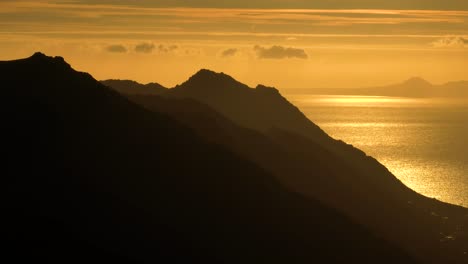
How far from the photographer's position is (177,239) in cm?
9156

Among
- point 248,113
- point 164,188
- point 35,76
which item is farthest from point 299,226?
point 248,113

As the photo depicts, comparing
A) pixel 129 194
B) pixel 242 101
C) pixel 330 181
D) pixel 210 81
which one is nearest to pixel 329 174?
pixel 330 181

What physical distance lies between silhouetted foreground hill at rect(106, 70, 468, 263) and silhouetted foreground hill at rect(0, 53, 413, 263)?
55.4ft

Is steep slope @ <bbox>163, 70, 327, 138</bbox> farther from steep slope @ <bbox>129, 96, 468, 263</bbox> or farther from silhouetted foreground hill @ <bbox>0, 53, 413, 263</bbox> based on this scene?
silhouetted foreground hill @ <bbox>0, 53, 413, 263</bbox>

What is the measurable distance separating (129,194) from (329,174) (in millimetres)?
60168

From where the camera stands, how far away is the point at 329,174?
484ft

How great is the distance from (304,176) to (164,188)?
48.5m

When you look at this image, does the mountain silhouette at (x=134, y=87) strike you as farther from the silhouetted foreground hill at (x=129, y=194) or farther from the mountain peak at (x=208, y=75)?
the silhouetted foreground hill at (x=129, y=194)

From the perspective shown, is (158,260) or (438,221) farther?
(438,221)

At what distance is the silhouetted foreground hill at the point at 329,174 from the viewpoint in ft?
435

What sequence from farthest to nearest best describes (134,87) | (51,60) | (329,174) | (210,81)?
1. (134,87)
2. (210,81)
3. (329,174)
4. (51,60)

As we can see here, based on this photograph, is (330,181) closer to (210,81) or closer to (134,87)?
(210,81)

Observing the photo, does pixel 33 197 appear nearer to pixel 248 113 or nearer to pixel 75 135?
pixel 75 135

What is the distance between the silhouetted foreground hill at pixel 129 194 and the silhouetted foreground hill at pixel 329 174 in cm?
1688
